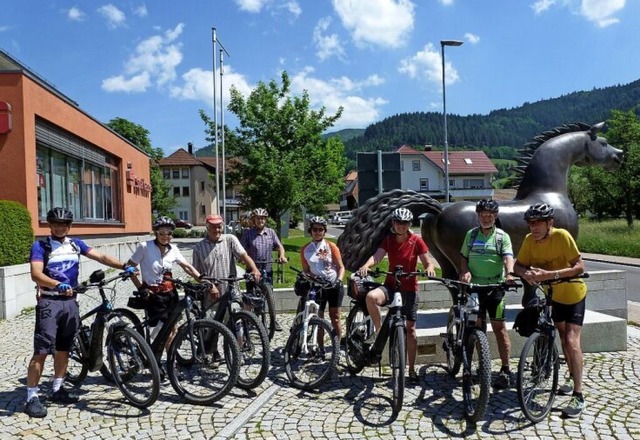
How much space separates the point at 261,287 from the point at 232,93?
17978 mm

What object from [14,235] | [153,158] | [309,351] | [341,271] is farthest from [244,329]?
[153,158]

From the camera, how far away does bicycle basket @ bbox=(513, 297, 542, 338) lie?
455cm

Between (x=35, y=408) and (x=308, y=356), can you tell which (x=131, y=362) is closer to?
(x=35, y=408)

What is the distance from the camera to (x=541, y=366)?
451 cm

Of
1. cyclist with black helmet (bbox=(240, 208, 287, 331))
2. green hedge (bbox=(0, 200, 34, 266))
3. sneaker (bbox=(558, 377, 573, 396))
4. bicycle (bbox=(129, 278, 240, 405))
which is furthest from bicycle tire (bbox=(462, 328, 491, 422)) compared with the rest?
green hedge (bbox=(0, 200, 34, 266))

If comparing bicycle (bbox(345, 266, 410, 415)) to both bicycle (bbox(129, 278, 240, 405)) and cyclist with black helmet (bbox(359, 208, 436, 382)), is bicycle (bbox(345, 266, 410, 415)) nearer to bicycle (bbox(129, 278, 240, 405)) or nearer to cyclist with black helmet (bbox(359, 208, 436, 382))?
cyclist with black helmet (bbox(359, 208, 436, 382))

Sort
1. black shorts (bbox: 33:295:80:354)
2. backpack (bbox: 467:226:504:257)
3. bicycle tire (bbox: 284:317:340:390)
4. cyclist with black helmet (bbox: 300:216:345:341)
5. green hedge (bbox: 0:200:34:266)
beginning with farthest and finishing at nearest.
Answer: green hedge (bbox: 0:200:34:266)
cyclist with black helmet (bbox: 300:216:345:341)
bicycle tire (bbox: 284:317:340:390)
backpack (bbox: 467:226:504:257)
black shorts (bbox: 33:295:80:354)

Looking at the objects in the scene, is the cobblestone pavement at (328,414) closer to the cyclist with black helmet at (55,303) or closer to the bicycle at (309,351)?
the bicycle at (309,351)

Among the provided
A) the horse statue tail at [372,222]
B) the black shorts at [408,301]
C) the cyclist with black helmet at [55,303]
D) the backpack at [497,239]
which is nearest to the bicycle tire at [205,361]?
the cyclist with black helmet at [55,303]

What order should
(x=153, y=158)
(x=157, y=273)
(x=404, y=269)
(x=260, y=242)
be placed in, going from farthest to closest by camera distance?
1. (x=153, y=158)
2. (x=260, y=242)
3. (x=157, y=273)
4. (x=404, y=269)

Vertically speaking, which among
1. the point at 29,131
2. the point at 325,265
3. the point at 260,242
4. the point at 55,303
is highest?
the point at 29,131

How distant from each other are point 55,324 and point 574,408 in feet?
15.0

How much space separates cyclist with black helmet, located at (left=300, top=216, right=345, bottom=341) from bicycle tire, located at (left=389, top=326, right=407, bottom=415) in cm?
124

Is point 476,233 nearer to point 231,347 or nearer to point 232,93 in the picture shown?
point 231,347
